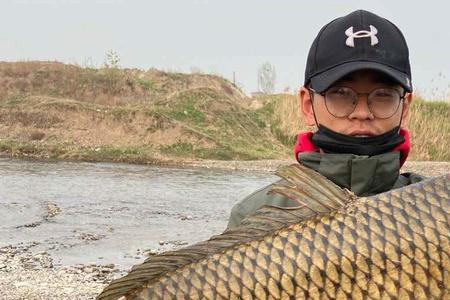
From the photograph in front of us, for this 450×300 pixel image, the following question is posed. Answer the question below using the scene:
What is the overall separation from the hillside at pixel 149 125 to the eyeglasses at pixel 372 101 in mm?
21334

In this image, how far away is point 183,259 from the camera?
2.02 meters

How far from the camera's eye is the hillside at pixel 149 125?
24.7 m

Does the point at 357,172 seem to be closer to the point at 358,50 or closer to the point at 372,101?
the point at 372,101

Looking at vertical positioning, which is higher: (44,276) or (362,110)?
(362,110)

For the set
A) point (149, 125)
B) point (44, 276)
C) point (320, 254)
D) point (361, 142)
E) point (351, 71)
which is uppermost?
point (351, 71)

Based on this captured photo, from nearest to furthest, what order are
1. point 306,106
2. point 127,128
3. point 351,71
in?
point 351,71, point 306,106, point 127,128

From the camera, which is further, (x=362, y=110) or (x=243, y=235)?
(x=362, y=110)

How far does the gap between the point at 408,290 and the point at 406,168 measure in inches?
763

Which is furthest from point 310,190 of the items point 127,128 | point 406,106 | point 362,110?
point 127,128

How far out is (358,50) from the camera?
2.66 metres

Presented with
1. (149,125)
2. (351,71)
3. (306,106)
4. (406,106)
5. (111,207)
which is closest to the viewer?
(351,71)

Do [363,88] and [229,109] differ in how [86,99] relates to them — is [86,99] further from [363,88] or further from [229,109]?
[363,88]

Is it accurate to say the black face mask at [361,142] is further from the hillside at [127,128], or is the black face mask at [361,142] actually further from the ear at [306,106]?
the hillside at [127,128]

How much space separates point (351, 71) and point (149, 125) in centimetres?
2485
